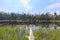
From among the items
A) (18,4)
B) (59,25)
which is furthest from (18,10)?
(59,25)

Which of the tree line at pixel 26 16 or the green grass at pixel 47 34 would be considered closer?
the tree line at pixel 26 16

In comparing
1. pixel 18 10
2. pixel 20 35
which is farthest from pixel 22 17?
pixel 20 35

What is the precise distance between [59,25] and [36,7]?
0.65 m

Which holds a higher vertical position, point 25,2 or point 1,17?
point 25,2

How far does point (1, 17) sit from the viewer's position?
Answer: 319 cm

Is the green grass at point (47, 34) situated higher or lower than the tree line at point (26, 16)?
lower

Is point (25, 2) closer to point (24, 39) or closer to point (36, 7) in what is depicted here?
point (36, 7)

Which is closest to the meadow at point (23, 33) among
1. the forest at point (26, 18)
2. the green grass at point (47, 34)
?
the green grass at point (47, 34)

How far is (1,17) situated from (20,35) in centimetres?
56

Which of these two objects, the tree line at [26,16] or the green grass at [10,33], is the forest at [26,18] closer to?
the tree line at [26,16]

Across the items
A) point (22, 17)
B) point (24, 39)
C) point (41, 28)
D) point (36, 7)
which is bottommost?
point (24, 39)

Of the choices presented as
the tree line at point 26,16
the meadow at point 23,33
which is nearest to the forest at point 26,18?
the tree line at point 26,16

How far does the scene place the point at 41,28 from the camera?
331 centimetres

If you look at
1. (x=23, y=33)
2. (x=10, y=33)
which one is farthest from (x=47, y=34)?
(x=10, y=33)
